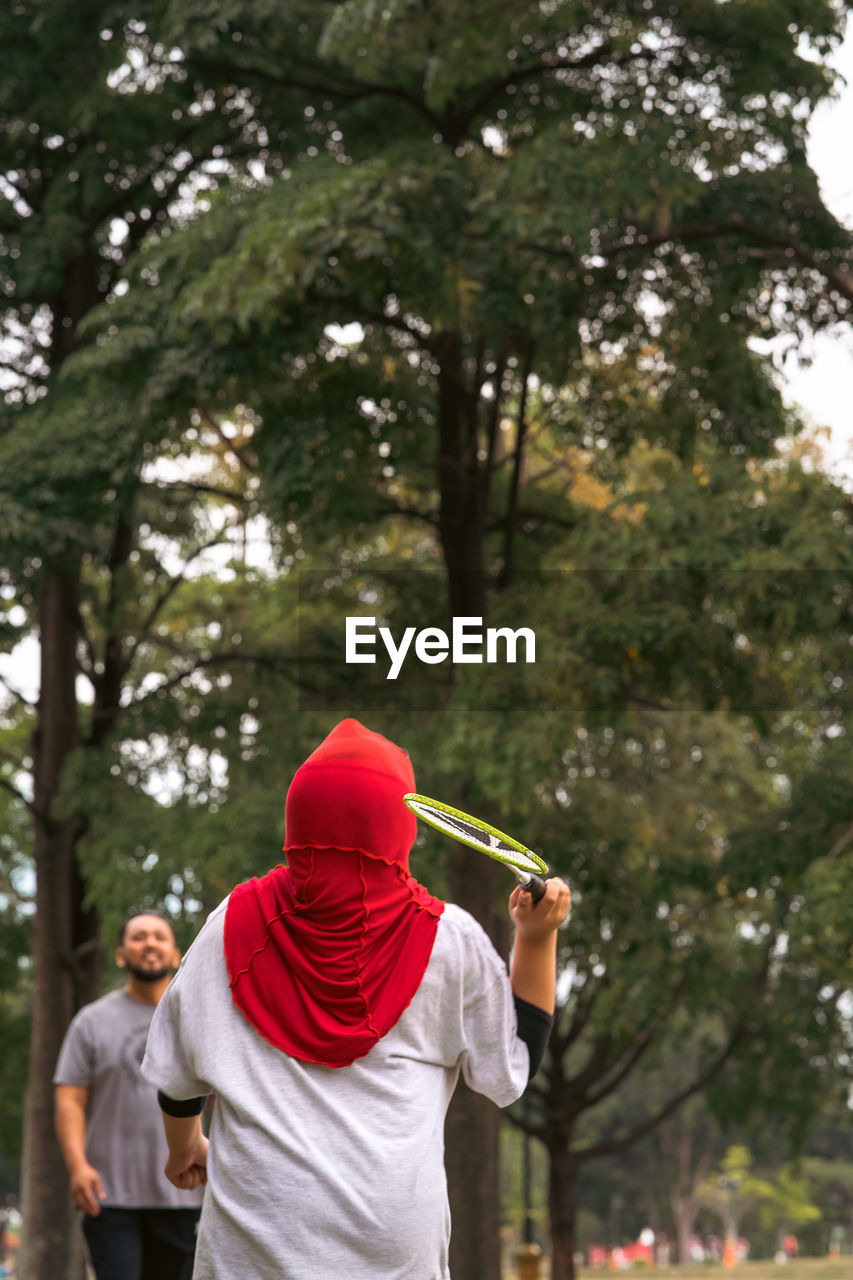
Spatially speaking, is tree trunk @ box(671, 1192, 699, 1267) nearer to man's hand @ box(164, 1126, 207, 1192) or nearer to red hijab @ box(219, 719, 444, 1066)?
man's hand @ box(164, 1126, 207, 1192)

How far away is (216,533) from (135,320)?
4943mm

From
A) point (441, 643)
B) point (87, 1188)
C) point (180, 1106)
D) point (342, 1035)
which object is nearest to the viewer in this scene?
point (342, 1035)

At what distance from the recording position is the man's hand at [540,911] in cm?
249

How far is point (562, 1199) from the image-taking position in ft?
66.0

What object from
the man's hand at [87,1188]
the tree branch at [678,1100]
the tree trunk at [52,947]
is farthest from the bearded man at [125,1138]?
Result: the tree branch at [678,1100]

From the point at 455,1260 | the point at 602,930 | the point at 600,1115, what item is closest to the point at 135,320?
the point at 602,930

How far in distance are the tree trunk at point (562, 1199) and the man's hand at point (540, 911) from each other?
1849 centimetres

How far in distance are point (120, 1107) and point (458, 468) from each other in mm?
8897

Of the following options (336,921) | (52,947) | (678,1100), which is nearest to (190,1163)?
(336,921)

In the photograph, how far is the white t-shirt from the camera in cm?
241

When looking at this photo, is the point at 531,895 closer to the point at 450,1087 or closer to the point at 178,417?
the point at 450,1087

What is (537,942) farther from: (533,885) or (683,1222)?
(683,1222)

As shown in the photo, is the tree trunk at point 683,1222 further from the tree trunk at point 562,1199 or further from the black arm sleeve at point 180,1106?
the black arm sleeve at point 180,1106

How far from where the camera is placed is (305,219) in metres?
10.4
